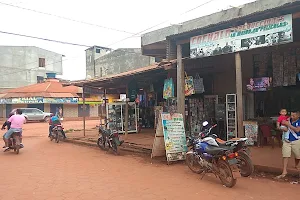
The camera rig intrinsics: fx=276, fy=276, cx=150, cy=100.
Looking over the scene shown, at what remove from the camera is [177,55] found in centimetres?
867

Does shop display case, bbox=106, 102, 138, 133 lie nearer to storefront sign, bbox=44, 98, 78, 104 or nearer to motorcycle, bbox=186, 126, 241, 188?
motorcycle, bbox=186, 126, 241, 188

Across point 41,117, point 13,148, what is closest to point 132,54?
point 41,117

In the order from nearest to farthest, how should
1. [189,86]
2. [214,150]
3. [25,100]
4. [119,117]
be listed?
[214,150] < [189,86] < [119,117] < [25,100]

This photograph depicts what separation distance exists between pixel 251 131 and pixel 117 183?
5191 mm

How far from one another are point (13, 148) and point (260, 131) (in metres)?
9.03

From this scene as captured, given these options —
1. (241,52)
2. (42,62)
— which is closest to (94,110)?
(42,62)

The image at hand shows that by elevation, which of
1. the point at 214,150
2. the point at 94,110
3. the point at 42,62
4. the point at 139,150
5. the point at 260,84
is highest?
the point at 42,62

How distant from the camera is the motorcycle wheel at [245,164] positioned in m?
6.10

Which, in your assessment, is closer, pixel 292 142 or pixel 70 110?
pixel 292 142

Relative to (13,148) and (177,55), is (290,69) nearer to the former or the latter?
(177,55)

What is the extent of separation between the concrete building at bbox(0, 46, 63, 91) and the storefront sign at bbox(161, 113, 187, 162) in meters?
40.1

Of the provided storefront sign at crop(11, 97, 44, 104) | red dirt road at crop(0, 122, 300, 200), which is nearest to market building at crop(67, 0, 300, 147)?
red dirt road at crop(0, 122, 300, 200)

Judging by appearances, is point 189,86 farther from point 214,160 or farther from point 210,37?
point 214,160

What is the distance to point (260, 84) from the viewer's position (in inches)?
376
